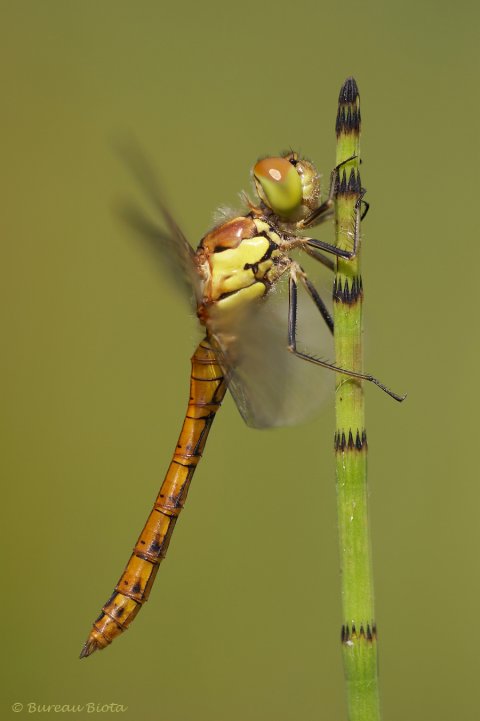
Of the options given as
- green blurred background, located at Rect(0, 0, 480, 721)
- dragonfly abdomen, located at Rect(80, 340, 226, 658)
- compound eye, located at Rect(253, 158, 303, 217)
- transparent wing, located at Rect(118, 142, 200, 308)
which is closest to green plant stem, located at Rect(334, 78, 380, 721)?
compound eye, located at Rect(253, 158, 303, 217)

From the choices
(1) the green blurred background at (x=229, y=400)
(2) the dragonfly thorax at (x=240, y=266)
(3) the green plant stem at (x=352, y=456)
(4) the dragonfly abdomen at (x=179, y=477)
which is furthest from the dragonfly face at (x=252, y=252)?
(1) the green blurred background at (x=229, y=400)

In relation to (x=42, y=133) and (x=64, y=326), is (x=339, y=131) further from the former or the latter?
(x=42, y=133)

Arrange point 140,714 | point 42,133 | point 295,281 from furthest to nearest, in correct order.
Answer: point 42,133
point 140,714
point 295,281

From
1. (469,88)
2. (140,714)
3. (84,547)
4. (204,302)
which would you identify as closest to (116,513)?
(84,547)

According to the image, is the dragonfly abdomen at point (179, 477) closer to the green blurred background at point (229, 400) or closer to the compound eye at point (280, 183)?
the compound eye at point (280, 183)

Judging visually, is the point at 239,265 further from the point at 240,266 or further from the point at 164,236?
the point at 164,236

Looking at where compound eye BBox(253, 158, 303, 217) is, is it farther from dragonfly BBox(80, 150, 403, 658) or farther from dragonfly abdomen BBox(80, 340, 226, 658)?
dragonfly abdomen BBox(80, 340, 226, 658)

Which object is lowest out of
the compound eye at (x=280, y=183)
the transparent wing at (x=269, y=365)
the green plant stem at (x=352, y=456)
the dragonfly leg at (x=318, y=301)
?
the green plant stem at (x=352, y=456)
